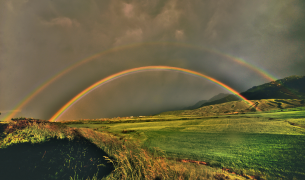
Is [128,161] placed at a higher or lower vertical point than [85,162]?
higher

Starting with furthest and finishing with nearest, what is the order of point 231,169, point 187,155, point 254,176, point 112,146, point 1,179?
1. point 187,155
2. point 112,146
3. point 231,169
4. point 254,176
5. point 1,179

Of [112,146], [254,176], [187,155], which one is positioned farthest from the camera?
[187,155]

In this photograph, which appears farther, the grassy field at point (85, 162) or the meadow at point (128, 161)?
the meadow at point (128, 161)

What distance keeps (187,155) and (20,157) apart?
9946 millimetres

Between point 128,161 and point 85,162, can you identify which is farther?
point 85,162

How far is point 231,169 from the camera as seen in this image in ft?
23.6

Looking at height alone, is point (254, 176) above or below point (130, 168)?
below

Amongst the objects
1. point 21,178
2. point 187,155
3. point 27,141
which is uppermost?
point 27,141

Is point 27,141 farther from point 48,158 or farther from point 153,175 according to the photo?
point 153,175

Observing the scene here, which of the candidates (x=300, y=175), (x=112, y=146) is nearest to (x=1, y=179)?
(x=112, y=146)

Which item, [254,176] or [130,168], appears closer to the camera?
[130,168]

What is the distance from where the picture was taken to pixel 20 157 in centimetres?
739

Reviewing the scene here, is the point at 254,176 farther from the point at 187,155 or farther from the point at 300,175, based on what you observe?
the point at 187,155

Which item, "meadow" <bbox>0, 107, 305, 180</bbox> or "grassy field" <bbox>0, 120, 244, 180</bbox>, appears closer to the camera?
"grassy field" <bbox>0, 120, 244, 180</bbox>
